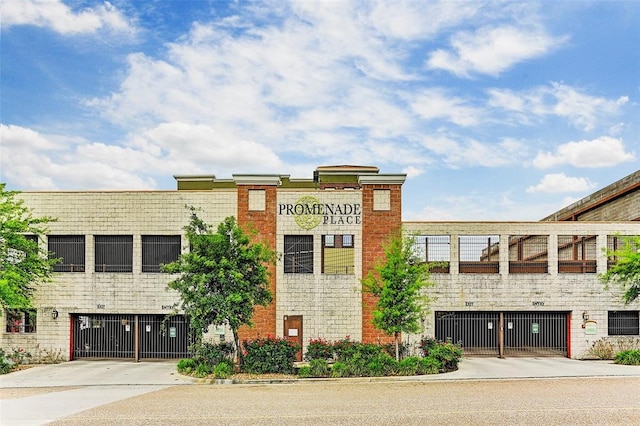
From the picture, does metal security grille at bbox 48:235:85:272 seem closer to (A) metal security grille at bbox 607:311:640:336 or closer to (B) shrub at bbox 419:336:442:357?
(B) shrub at bbox 419:336:442:357

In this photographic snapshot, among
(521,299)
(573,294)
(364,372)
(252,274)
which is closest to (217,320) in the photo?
(252,274)

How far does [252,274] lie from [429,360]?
7454 mm

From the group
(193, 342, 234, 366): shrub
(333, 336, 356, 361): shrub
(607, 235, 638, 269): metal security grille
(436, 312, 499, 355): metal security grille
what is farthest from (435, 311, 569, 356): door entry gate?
(193, 342, 234, 366): shrub

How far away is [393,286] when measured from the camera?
2423 centimetres

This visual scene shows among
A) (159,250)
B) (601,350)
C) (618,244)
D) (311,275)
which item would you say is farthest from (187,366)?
(618,244)

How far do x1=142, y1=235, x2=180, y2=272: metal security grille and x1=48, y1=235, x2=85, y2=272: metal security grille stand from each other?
2.97 m

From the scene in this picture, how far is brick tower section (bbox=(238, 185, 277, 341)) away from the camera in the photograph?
28203 millimetres

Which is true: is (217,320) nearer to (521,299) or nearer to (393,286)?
(393,286)

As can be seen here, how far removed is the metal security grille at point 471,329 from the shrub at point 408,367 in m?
6.08

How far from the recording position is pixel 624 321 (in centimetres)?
2953

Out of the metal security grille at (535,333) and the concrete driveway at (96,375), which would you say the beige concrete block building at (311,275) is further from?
the concrete driveway at (96,375)

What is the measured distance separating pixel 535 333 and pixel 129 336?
18979 millimetres

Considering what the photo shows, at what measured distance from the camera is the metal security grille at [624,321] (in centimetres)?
2948

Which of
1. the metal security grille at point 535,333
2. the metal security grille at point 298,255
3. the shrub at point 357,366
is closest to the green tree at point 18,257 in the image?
the metal security grille at point 298,255
